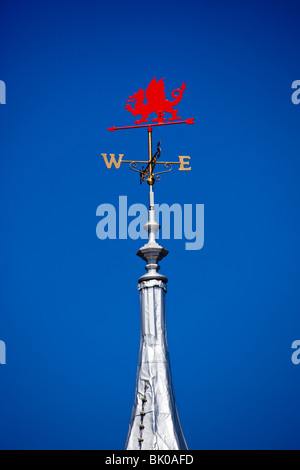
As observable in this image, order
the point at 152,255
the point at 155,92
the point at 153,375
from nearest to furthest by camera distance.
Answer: the point at 153,375 → the point at 152,255 → the point at 155,92

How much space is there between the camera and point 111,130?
1503 cm

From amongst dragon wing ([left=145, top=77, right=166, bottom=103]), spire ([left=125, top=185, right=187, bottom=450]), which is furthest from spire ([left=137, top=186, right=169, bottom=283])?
dragon wing ([left=145, top=77, right=166, bottom=103])

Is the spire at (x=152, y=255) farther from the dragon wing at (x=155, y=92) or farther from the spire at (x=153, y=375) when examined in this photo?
the dragon wing at (x=155, y=92)

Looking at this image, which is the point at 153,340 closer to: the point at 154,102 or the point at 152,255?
the point at 152,255

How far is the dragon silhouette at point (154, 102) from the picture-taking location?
14945 millimetres

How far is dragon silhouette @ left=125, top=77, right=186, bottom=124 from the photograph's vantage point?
49.0 feet

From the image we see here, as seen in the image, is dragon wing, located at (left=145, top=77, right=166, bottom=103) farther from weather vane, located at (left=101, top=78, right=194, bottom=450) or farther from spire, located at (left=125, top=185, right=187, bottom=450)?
spire, located at (left=125, top=185, right=187, bottom=450)

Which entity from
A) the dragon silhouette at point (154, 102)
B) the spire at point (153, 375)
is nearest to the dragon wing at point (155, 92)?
the dragon silhouette at point (154, 102)

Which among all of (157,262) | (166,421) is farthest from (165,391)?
(157,262)

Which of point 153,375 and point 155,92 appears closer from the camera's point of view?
point 153,375

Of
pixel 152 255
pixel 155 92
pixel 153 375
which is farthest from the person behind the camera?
pixel 155 92

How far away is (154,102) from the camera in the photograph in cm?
1502

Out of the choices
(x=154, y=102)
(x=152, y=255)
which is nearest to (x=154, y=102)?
(x=154, y=102)
